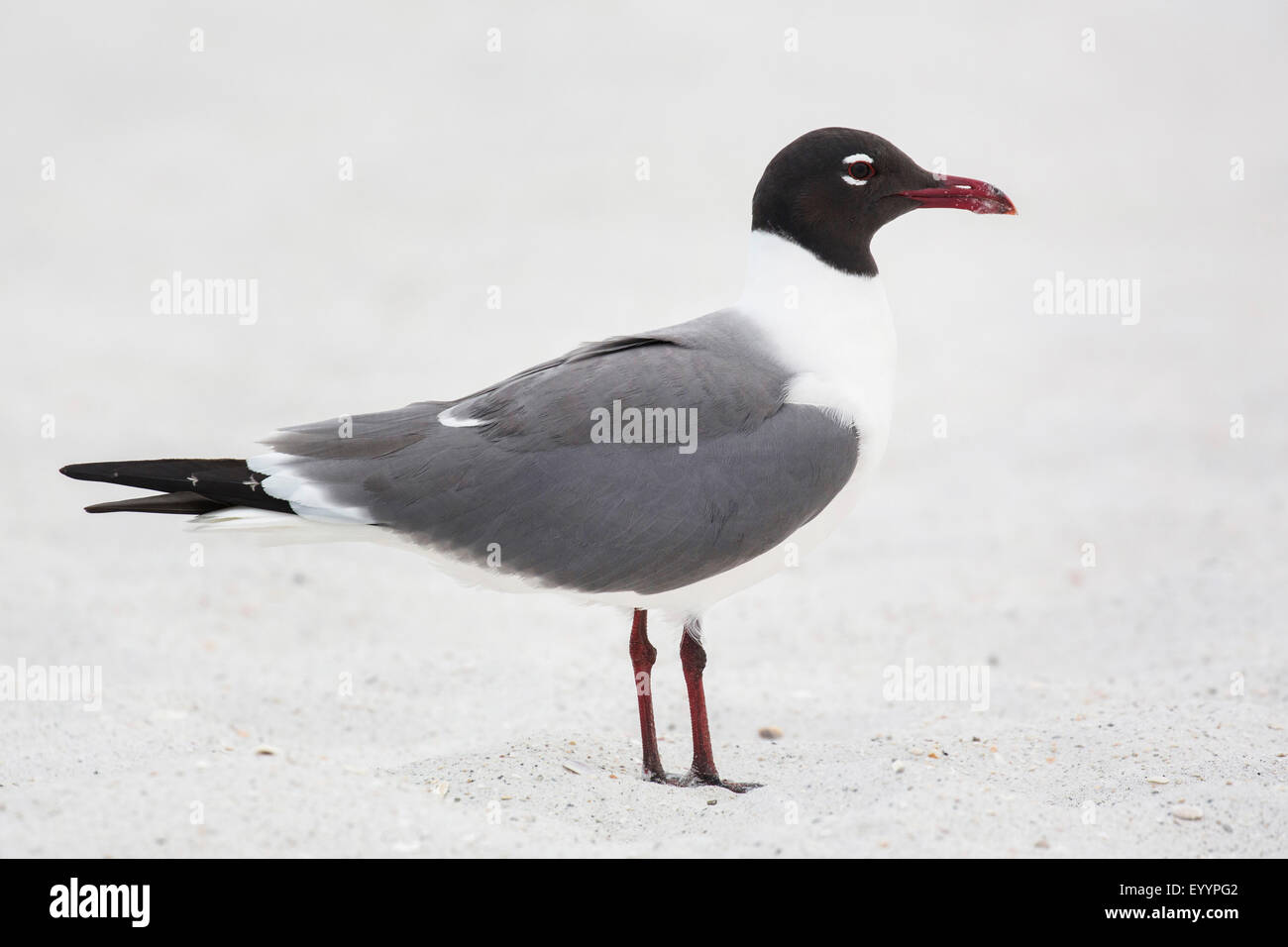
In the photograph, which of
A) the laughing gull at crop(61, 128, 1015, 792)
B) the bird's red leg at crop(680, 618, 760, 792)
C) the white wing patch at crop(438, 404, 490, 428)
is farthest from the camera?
the bird's red leg at crop(680, 618, 760, 792)

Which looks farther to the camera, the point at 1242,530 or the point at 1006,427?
the point at 1006,427

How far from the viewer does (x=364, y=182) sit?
1430 cm

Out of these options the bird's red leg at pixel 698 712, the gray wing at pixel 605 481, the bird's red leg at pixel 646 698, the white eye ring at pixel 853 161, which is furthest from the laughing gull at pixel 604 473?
the white eye ring at pixel 853 161

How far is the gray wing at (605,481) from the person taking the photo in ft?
14.4

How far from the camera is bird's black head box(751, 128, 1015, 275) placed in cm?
488

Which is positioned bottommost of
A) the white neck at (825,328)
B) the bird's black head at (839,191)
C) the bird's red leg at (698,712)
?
the bird's red leg at (698,712)

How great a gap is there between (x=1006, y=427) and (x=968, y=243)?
3.92 meters

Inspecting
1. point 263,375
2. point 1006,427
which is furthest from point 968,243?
point 263,375

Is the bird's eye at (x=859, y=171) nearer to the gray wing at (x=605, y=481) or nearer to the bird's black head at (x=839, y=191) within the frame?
the bird's black head at (x=839, y=191)

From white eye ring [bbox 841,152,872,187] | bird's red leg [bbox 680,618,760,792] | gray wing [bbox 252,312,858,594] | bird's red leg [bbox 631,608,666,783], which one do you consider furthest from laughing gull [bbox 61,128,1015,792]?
white eye ring [bbox 841,152,872,187]

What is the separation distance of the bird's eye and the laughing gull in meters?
0.57

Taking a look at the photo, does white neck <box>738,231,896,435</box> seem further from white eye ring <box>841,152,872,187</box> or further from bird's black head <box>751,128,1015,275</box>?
white eye ring <box>841,152,872,187</box>
